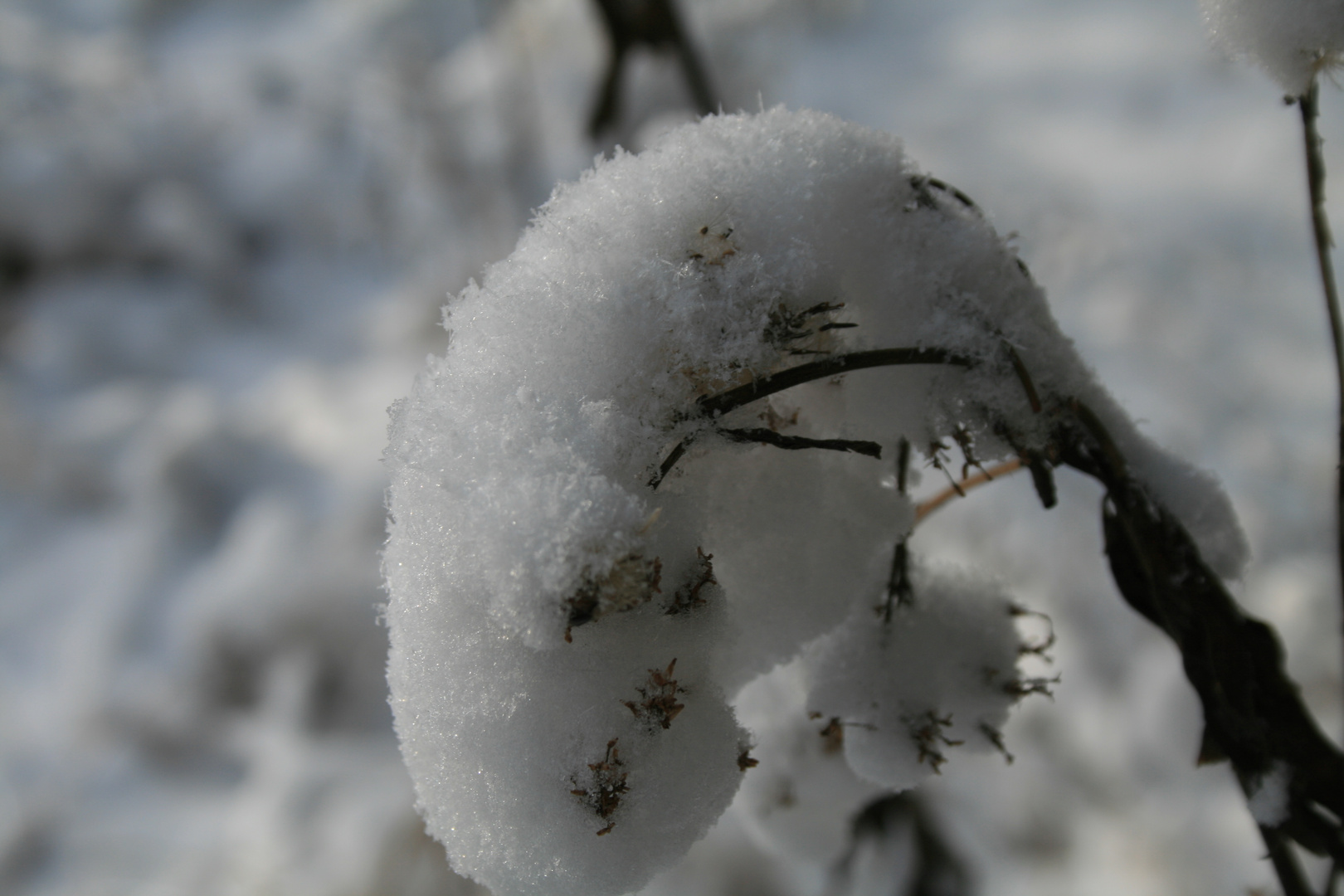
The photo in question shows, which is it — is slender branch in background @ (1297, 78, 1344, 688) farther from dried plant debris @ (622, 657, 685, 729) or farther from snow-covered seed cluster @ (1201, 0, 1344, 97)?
dried plant debris @ (622, 657, 685, 729)

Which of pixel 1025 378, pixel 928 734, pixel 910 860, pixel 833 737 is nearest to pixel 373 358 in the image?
pixel 910 860

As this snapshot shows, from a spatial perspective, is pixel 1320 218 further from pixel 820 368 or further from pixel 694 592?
pixel 694 592

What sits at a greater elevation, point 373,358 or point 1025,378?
point 373,358

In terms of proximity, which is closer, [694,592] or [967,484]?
[694,592]

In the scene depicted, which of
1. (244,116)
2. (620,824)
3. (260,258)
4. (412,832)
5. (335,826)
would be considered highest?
(244,116)

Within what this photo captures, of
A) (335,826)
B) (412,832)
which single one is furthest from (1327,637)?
(335,826)

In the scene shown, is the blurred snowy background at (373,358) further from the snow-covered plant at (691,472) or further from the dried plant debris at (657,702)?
the dried plant debris at (657,702)

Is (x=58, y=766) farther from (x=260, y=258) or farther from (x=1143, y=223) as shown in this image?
(x=1143, y=223)
